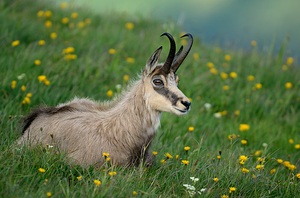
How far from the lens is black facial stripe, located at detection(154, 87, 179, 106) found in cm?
663

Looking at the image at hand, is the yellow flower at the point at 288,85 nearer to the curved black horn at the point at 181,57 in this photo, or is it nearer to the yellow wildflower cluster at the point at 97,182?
the curved black horn at the point at 181,57

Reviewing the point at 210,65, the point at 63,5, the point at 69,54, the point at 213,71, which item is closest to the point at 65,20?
the point at 63,5

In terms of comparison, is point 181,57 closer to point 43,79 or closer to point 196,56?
point 43,79

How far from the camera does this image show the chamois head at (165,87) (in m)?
6.62

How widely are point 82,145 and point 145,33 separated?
5.83m

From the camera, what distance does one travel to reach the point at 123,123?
6.89 metres

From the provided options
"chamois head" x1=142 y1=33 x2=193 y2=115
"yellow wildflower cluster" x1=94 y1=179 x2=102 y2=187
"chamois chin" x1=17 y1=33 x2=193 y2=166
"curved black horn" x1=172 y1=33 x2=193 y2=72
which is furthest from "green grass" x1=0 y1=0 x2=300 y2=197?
"curved black horn" x1=172 y1=33 x2=193 y2=72

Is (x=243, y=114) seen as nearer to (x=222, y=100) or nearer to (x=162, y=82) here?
(x=222, y=100)

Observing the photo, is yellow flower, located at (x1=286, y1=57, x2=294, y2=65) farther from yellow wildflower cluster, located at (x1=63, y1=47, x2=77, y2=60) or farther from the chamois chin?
the chamois chin

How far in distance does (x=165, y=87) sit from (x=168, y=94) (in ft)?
0.28

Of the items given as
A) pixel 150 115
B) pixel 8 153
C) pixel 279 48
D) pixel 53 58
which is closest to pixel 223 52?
pixel 279 48

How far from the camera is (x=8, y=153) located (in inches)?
240

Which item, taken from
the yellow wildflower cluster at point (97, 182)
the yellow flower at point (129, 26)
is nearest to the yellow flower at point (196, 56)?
the yellow flower at point (129, 26)

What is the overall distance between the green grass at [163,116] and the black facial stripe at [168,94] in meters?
0.64
